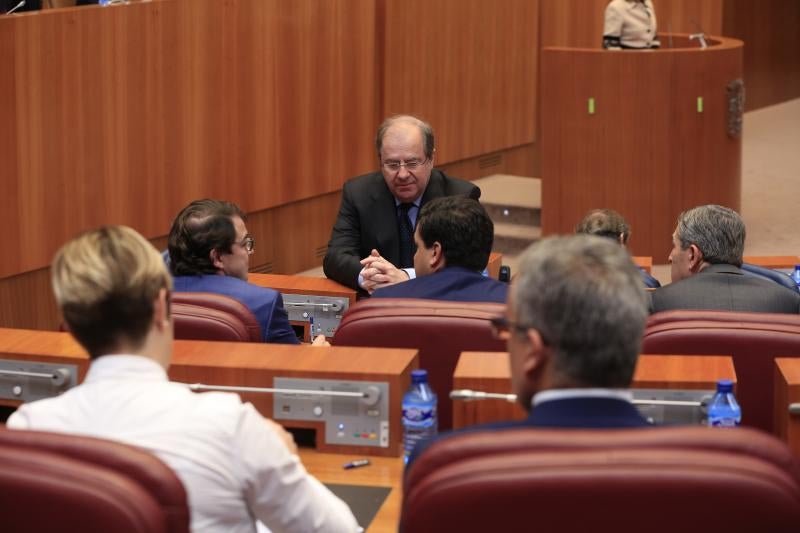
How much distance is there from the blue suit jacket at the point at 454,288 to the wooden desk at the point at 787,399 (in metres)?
0.99

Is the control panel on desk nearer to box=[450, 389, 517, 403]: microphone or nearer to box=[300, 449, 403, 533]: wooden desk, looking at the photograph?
box=[300, 449, 403, 533]: wooden desk

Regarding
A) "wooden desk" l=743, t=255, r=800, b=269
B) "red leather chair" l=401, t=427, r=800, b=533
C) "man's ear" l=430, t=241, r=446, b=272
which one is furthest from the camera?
"wooden desk" l=743, t=255, r=800, b=269

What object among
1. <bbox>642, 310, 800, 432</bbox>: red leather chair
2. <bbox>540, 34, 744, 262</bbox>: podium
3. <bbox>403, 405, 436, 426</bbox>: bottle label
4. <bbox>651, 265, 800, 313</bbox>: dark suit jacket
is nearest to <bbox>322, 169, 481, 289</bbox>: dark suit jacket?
<bbox>651, 265, 800, 313</bbox>: dark suit jacket

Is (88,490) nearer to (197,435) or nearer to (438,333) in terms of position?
(197,435)

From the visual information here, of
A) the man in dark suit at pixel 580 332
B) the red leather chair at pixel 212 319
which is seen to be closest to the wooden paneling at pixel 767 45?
the red leather chair at pixel 212 319

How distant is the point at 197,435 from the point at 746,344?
168cm

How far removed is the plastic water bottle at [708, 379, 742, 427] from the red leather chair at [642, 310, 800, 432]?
44cm

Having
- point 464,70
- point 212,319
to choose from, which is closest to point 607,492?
point 212,319

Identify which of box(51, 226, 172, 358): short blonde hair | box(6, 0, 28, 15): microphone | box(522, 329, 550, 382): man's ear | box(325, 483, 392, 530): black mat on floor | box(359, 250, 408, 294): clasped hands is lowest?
box(325, 483, 392, 530): black mat on floor

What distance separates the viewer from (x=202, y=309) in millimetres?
3615

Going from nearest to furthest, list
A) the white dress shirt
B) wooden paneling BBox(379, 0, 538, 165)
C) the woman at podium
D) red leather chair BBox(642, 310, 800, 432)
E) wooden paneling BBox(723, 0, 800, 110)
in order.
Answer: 1. the white dress shirt
2. red leather chair BBox(642, 310, 800, 432)
3. the woman at podium
4. wooden paneling BBox(379, 0, 538, 165)
5. wooden paneling BBox(723, 0, 800, 110)

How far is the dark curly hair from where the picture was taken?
4.26m

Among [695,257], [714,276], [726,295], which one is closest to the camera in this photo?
[726,295]

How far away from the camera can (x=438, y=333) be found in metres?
3.42
